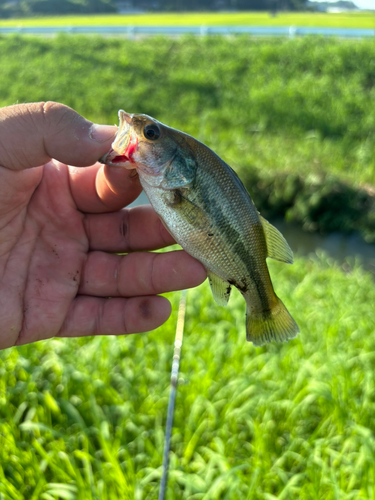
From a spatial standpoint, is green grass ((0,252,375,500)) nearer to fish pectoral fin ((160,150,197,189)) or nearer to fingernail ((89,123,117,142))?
fish pectoral fin ((160,150,197,189))

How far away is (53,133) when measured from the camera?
1919 millimetres

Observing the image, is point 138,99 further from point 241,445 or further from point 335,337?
point 241,445

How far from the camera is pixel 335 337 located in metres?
4.11

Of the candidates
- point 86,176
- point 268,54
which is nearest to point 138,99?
point 268,54

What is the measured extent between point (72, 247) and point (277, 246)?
3.59ft

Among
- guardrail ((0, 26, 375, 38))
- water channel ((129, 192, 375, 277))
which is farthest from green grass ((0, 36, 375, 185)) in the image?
guardrail ((0, 26, 375, 38))

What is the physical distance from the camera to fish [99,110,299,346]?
1817mm

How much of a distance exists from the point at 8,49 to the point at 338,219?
1477cm

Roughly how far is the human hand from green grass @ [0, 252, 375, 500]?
2.92ft

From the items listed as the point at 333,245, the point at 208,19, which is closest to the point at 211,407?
the point at 333,245

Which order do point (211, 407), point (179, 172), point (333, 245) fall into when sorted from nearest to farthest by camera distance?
point (179, 172) → point (211, 407) → point (333, 245)

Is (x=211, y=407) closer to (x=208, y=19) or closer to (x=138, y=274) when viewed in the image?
(x=138, y=274)

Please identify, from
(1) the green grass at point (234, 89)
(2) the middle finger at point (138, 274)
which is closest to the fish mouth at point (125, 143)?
(2) the middle finger at point (138, 274)

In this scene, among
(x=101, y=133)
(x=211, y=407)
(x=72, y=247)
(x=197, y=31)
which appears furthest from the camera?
(x=197, y=31)
